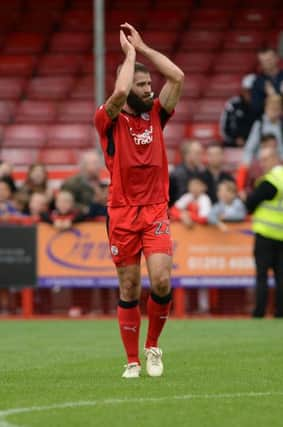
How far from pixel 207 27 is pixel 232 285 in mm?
9761

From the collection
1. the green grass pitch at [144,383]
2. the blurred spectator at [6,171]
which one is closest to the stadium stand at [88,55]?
the blurred spectator at [6,171]

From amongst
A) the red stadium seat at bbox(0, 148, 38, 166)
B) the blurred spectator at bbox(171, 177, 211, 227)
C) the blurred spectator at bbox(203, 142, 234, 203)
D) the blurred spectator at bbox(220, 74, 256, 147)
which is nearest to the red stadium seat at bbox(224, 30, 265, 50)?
the red stadium seat at bbox(0, 148, 38, 166)

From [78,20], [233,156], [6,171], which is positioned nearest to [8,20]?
[78,20]

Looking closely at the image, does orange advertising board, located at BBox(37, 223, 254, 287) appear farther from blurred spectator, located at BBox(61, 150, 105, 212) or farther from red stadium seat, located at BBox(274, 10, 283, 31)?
red stadium seat, located at BBox(274, 10, 283, 31)

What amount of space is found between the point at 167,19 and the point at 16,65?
132 inches

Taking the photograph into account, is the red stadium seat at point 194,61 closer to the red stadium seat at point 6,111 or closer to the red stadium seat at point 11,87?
the red stadium seat at point 11,87

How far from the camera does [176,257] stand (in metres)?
17.2

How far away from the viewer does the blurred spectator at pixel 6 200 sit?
17.5m

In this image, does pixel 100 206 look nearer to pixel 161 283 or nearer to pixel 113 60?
pixel 113 60

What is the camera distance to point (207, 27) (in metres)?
25.6

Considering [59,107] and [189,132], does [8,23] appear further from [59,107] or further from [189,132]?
[189,132]

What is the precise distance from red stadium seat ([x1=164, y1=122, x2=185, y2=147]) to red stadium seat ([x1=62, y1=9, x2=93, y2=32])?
419 centimetres

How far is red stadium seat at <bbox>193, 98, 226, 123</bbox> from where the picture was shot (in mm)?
22641

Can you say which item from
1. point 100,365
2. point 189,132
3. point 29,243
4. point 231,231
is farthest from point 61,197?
point 100,365
